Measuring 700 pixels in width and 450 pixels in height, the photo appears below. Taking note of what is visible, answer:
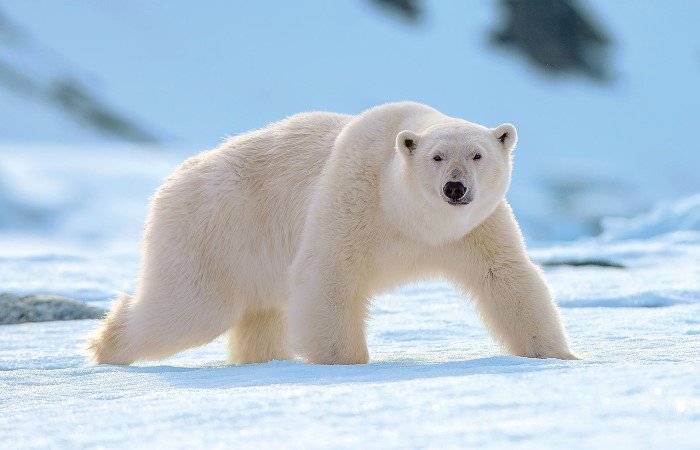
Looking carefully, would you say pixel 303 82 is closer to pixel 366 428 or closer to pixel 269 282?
pixel 269 282

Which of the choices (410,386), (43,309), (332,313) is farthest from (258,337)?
(410,386)

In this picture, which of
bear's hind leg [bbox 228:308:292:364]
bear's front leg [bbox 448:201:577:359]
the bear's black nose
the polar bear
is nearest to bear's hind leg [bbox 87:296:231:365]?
the polar bear

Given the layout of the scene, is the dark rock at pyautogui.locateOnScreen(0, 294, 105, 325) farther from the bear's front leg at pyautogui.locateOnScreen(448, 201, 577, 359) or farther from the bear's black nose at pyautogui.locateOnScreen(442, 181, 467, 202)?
the bear's black nose at pyautogui.locateOnScreen(442, 181, 467, 202)

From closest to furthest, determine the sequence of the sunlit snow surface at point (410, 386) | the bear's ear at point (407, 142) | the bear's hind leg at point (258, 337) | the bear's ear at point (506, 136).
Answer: the sunlit snow surface at point (410, 386)
the bear's ear at point (407, 142)
the bear's ear at point (506, 136)
the bear's hind leg at point (258, 337)

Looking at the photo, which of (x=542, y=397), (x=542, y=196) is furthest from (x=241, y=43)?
(x=542, y=397)

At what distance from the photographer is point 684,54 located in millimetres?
21703

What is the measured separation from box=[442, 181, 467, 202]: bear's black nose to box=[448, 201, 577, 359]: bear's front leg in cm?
48

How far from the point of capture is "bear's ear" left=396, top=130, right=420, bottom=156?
13.8 ft

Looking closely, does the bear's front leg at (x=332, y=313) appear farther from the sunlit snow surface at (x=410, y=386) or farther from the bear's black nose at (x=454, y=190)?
the bear's black nose at (x=454, y=190)

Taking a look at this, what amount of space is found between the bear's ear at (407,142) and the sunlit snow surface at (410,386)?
826 millimetres

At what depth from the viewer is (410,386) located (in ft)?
9.34

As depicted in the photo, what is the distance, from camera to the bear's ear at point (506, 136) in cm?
432

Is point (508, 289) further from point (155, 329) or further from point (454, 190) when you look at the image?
point (155, 329)

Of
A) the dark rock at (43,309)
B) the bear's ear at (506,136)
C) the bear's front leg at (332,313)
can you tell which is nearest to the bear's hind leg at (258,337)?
the bear's front leg at (332,313)
